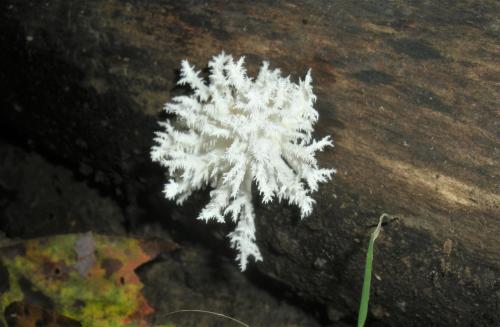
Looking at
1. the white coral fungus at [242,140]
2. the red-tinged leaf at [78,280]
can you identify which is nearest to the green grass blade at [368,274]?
the white coral fungus at [242,140]

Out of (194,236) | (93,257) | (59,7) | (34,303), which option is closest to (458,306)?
(194,236)

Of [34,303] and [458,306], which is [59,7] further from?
[458,306]

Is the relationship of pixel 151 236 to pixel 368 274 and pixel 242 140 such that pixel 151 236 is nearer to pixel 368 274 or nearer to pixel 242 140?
pixel 242 140

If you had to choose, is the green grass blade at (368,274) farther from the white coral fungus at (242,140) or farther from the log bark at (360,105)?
the white coral fungus at (242,140)

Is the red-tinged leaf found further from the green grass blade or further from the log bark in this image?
the green grass blade

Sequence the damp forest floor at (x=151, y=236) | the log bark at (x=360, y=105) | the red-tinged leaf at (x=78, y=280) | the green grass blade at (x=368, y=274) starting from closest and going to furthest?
the green grass blade at (x=368, y=274)
the log bark at (x=360, y=105)
the red-tinged leaf at (x=78, y=280)
the damp forest floor at (x=151, y=236)

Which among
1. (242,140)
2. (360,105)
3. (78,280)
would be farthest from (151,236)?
(360,105)
